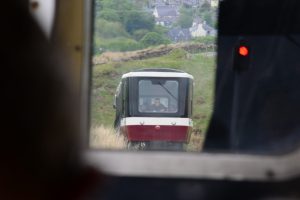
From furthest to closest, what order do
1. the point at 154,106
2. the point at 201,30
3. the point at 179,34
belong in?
the point at 154,106 < the point at 179,34 < the point at 201,30

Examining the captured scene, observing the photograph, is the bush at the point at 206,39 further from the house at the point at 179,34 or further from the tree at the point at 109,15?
the tree at the point at 109,15

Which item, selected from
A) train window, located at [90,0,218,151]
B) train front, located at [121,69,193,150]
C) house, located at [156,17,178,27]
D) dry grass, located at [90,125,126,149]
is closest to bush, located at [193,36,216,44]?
train window, located at [90,0,218,151]

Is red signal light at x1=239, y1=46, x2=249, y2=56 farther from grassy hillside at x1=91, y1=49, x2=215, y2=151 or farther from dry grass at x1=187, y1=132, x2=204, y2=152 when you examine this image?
dry grass at x1=187, y1=132, x2=204, y2=152

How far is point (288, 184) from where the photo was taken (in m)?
2.09

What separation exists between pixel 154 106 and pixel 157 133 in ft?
0.68

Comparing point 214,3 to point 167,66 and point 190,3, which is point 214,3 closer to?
point 190,3

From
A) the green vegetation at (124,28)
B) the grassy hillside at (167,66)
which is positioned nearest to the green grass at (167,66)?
the grassy hillside at (167,66)

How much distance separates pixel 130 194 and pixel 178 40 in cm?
98

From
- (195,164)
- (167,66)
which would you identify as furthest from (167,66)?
(195,164)

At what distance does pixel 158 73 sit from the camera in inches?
131

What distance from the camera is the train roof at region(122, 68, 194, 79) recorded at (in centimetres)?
309

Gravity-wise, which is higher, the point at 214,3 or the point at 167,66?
the point at 214,3

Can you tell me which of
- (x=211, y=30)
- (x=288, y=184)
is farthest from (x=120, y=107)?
(x=288, y=184)

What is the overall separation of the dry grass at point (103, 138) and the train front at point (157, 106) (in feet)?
1.73
